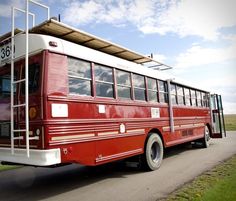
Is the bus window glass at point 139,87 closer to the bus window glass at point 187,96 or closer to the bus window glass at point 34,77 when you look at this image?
the bus window glass at point 34,77

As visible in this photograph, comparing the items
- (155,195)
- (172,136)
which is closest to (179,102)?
(172,136)

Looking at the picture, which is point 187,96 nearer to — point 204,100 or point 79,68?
point 204,100

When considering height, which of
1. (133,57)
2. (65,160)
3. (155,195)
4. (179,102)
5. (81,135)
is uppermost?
(133,57)

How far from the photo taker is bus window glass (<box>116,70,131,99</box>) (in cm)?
703

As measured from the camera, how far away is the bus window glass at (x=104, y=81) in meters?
6.31

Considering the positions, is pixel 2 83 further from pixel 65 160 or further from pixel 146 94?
pixel 146 94

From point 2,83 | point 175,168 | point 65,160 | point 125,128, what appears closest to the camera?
point 65,160

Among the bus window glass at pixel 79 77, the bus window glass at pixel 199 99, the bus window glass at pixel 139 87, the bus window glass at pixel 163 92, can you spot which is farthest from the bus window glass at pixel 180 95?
the bus window glass at pixel 79 77

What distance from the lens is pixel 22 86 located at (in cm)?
572

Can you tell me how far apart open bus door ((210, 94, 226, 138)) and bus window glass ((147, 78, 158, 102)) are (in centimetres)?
635

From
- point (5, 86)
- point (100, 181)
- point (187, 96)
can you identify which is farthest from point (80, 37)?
point (187, 96)

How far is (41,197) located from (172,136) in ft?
15.9

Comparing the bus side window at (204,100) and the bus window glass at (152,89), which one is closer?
the bus window glass at (152,89)

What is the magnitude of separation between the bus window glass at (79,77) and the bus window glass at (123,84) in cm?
110
